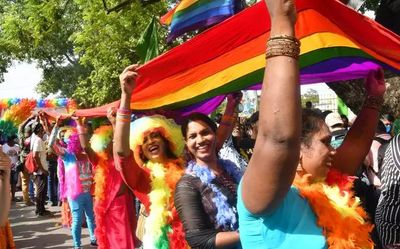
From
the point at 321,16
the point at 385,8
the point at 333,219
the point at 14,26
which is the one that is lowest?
the point at 333,219

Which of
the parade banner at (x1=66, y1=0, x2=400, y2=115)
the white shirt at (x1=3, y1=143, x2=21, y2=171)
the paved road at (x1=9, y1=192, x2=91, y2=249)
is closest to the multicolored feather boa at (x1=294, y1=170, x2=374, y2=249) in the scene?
the parade banner at (x1=66, y1=0, x2=400, y2=115)

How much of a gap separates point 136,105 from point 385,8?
3.17m

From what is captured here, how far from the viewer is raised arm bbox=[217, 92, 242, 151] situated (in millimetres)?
3840

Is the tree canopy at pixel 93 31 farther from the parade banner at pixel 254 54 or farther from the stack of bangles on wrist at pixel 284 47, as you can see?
the stack of bangles on wrist at pixel 284 47

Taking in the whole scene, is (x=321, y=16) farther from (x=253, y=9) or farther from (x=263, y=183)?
(x=263, y=183)

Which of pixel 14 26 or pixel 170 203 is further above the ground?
pixel 14 26

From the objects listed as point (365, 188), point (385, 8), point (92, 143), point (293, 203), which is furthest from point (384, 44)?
point (92, 143)

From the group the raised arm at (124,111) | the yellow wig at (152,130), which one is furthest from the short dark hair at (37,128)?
the raised arm at (124,111)

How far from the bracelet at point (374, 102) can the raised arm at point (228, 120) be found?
60.0 inches

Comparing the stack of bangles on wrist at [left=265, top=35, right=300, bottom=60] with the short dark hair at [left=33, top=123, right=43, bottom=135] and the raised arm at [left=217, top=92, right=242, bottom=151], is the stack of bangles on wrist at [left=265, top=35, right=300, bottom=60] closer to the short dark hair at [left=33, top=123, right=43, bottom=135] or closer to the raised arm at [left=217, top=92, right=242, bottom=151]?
the raised arm at [left=217, top=92, right=242, bottom=151]

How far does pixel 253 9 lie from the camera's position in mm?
2670

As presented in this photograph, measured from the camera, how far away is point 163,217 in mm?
3320

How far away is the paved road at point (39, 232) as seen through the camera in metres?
7.58

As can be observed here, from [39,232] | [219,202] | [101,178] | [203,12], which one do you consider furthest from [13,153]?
[219,202]
